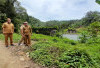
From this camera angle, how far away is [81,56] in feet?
11.9

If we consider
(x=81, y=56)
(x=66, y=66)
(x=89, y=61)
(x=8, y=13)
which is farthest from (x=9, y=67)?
(x=8, y=13)

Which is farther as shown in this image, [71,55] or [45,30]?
[45,30]

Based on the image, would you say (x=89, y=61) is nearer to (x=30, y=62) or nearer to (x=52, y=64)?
(x=52, y=64)

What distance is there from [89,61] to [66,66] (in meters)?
1.04

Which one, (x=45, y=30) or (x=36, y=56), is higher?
(x=45, y=30)

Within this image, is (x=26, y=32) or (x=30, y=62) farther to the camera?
(x=26, y=32)

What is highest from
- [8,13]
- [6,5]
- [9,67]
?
[6,5]

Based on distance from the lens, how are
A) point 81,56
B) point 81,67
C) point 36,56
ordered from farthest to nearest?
1. point 36,56
2. point 81,56
3. point 81,67

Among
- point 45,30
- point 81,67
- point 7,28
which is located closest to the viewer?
point 81,67

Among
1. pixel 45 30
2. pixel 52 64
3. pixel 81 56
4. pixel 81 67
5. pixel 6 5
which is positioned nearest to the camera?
pixel 81 67

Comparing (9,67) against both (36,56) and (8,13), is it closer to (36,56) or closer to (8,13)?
(36,56)

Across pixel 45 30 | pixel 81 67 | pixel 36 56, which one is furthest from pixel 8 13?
pixel 81 67

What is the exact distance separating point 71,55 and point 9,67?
216cm

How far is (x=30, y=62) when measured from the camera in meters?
3.66
